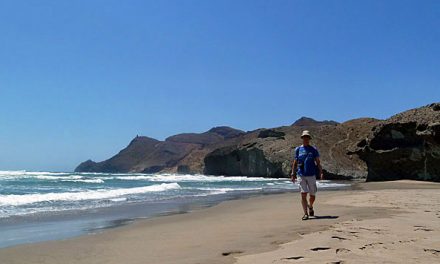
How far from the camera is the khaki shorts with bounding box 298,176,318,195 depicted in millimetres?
9531

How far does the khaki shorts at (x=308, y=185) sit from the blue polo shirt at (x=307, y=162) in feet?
0.29

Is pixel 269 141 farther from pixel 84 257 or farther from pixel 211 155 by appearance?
pixel 84 257

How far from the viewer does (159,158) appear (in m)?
174

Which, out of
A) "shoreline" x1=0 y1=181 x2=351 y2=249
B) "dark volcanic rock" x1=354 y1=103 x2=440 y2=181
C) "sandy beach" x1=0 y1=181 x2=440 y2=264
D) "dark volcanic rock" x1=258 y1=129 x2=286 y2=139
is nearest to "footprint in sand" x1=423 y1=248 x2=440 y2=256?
"sandy beach" x1=0 y1=181 x2=440 y2=264

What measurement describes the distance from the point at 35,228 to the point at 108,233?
7.29 feet

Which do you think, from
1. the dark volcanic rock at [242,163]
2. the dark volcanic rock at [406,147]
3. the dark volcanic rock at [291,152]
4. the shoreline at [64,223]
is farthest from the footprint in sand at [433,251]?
the dark volcanic rock at [242,163]

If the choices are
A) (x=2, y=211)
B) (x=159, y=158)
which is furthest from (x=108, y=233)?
(x=159, y=158)

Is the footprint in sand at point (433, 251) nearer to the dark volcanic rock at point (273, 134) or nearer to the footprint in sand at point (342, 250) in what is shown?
the footprint in sand at point (342, 250)

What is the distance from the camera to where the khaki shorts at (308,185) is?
31.3ft

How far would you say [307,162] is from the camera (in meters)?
9.58

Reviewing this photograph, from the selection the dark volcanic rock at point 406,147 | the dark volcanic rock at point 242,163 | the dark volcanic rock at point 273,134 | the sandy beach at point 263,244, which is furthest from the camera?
the dark volcanic rock at point 273,134

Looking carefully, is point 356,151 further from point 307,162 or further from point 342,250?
point 342,250

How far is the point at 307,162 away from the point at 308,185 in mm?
486

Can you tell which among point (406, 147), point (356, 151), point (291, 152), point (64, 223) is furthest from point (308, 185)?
point (291, 152)
